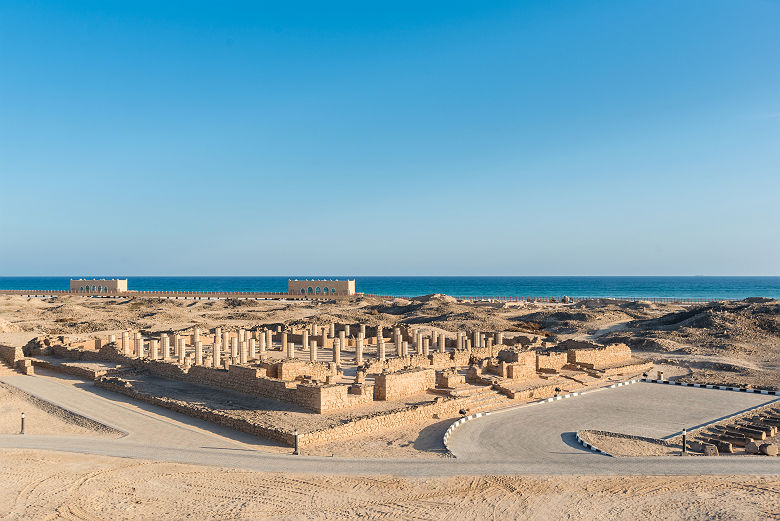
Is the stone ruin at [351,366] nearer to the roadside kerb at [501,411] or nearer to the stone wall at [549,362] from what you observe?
the stone wall at [549,362]

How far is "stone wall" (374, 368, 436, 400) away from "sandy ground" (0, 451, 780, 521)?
6671mm

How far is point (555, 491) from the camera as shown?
10305 millimetres

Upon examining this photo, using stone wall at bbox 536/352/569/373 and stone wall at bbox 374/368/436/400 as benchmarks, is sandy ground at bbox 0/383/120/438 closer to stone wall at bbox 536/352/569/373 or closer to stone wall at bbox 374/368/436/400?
stone wall at bbox 374/368/436/400

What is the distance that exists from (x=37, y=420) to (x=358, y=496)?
1086 cm

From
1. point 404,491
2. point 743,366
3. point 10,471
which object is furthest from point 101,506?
point 743,366

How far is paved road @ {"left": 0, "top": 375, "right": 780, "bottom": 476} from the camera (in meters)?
11.4

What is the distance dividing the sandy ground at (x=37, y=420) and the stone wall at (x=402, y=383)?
7342 mm

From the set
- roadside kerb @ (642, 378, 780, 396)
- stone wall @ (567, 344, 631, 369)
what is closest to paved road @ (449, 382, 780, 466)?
roadside kerb @ (642, 378, 780, 396)

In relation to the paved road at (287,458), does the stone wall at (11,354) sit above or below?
above

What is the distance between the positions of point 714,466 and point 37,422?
54.8 ft

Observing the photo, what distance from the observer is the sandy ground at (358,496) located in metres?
9.43

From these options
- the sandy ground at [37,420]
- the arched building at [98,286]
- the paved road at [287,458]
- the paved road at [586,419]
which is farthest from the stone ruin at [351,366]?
the arched building at [98,286]

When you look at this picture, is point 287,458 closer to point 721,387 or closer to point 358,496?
point 358,496

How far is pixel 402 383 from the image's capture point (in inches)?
711
